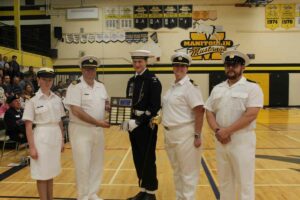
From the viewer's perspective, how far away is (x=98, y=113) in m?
4.32

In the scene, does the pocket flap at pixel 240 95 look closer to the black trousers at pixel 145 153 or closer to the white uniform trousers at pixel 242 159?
the white uniform trousers at pixel 242 159

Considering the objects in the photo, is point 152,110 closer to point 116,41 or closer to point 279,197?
point 279,197

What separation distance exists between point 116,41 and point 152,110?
1719 centimetres

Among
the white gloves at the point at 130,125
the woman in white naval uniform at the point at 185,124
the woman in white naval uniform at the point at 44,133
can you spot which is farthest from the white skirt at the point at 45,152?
the woman in white naval uniform at the point at 185,124

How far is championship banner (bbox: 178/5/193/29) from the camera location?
68.4 ft

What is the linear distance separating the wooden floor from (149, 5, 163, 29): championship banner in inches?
495

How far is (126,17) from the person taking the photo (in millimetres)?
21047

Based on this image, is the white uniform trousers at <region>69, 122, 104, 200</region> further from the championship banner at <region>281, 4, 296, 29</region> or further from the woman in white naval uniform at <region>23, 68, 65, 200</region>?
the championship banner at <region>281, 4, 296, 29</region>

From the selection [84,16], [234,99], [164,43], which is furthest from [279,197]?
[84,16]

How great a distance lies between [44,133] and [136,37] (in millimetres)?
17684

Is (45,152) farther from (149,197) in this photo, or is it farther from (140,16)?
(140,16)

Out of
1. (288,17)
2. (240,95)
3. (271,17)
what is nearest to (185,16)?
(271,17)

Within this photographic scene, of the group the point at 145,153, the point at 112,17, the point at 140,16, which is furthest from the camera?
the point at 112,17

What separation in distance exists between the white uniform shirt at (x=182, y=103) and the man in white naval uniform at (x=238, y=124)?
1.21 ft
